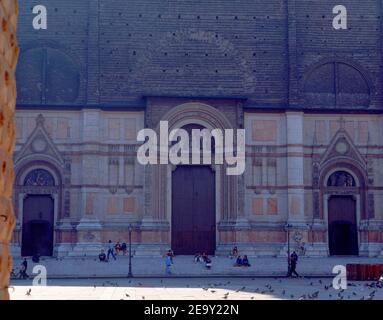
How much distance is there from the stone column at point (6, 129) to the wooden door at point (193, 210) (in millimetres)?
30276

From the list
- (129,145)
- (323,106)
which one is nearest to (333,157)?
(323,106)

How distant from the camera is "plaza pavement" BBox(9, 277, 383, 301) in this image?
16500 millimetres

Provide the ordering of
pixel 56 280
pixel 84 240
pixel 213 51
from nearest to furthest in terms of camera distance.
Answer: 1. pixel 56 280
2. pixel 84 240
3. pixel 213 51

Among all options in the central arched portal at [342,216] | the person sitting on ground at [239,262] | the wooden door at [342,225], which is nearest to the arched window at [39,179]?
the person sitting on ground at [239,262]

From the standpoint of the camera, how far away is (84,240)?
110ft

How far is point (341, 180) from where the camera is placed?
116ft

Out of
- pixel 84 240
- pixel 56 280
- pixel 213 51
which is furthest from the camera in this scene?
pixel 213 51

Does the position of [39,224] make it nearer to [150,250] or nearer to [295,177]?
[150,250]

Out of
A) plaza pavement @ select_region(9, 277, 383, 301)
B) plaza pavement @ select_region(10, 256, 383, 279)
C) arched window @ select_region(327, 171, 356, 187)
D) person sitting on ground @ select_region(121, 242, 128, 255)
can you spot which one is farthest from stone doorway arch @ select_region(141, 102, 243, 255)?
plaza pavement @ select_region(9, 277, 383, 301)

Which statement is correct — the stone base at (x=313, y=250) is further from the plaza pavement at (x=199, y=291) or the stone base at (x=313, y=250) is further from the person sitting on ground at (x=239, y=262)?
→ the plaza pavement at (x=199, y=291)

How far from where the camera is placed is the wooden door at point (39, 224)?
3384 centimetres

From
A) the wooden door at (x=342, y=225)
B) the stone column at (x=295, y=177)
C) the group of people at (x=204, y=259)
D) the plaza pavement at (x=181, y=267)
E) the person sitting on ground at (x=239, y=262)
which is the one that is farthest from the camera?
the wooden door at (x=342, y=225)

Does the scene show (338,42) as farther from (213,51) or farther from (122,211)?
(122,211)

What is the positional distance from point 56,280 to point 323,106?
18537mm
